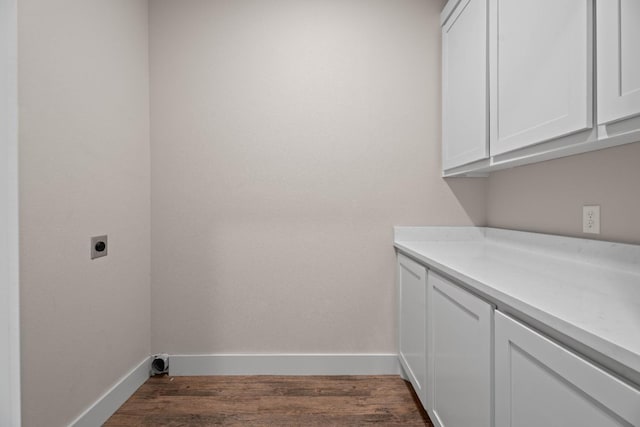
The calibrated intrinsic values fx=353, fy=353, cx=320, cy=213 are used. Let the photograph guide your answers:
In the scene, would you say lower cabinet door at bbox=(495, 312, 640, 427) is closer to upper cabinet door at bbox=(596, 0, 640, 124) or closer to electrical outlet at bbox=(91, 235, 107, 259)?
upper cabinet door at bbox=(596, 0, 640, 124)

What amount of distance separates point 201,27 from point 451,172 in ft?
5.82

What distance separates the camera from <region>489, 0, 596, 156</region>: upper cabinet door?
102cm

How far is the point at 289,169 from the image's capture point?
2207mm

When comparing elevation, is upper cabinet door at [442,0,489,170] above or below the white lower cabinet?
above

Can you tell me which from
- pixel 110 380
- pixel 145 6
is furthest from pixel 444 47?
pixel 110 380

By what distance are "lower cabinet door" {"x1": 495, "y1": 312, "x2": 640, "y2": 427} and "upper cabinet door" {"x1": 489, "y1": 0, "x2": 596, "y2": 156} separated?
2.16 feet

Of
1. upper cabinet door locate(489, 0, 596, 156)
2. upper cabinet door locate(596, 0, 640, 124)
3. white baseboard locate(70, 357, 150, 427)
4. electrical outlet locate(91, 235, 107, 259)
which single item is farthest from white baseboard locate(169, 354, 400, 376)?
upper cabinet door locate(596, 0, 640, 124)

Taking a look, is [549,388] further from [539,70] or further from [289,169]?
[289,169]

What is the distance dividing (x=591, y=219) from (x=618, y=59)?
680 millimetres

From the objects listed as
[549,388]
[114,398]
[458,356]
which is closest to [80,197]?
[114,398]

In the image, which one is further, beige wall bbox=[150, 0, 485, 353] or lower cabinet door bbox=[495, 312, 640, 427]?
beige wall bbox=[150, 0, 485, 353]

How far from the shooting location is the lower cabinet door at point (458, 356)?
1.04m

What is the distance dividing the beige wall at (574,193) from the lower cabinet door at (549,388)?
2.32ft

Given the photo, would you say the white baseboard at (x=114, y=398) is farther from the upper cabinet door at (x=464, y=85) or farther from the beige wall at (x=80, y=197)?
the upper cabinet door at (x=464, y=85)
